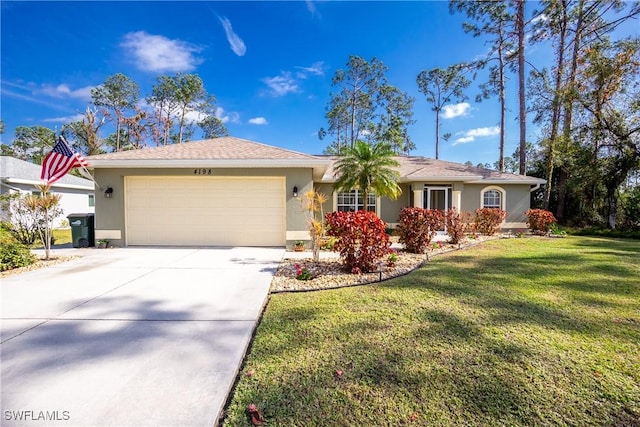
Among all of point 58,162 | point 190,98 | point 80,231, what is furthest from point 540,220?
point 190,98

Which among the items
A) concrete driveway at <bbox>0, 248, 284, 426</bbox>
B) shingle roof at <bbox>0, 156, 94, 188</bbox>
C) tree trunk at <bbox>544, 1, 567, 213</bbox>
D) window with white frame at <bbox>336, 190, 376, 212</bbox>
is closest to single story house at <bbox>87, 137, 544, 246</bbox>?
concrete driveway at <bbox>0, 248, 284, 426</bbox>

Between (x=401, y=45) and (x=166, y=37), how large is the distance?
11913mm

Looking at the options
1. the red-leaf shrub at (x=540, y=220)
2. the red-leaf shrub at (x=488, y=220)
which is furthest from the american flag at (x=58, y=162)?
the red-leaf shrub at (x=540, y=220)

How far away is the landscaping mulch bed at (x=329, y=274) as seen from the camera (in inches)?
200

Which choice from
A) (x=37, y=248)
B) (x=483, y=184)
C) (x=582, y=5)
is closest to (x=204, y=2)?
(x=37, y=248)

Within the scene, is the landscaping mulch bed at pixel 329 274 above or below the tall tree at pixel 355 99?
below

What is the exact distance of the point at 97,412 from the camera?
6.66 ft

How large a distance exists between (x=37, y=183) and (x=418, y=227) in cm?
1816

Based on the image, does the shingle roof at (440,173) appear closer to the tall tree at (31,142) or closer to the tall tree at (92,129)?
the tall tree at (92,129)

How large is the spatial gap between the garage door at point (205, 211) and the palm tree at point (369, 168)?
133 inches

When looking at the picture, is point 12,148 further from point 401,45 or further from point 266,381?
point 266,381

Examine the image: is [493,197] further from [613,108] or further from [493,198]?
[613,108]

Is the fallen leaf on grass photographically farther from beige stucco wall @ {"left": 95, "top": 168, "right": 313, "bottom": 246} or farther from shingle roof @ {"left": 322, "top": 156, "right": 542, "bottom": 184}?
shingle roof @ {"left": 322, "top": 156, "right": 542, "bottom": 184}

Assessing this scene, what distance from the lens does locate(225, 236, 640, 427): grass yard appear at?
2020 mm
